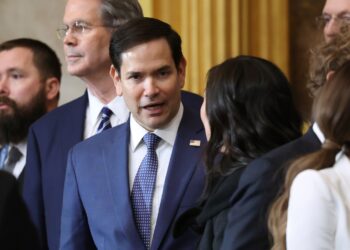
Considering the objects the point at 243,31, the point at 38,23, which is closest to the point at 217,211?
the point at 243,31

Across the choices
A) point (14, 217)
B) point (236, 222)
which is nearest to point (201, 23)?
point (236, 222)

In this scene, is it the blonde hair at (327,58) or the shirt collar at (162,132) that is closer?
the blonde hair at (327,58)

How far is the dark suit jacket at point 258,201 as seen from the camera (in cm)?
279

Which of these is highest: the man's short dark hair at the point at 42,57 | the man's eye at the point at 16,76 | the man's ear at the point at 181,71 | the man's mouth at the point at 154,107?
the man's ear at the point at 181,71

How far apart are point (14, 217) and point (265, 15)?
2934 mm

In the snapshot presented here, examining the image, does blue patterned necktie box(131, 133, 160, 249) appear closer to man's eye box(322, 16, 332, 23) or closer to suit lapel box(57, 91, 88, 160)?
suit lapel box(57, 91, 88, 160)

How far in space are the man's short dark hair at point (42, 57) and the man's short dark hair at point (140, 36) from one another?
5.45 ft

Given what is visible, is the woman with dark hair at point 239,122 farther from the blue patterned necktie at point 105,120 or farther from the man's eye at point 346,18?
the blue patterned necktie at point 105,120

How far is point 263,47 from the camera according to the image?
488cm

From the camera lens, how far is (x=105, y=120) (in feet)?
13.4

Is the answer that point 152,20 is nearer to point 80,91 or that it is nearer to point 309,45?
point 309,45

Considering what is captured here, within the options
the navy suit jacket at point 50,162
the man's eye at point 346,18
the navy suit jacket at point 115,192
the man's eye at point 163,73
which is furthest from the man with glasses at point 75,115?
the man's eye at point 346,18

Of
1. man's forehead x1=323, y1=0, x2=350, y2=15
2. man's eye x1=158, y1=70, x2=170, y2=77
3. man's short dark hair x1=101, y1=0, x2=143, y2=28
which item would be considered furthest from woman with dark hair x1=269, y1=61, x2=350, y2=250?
man's short dark hair x1=101, y1=0, x2=143, y2=28

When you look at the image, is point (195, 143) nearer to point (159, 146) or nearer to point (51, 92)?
point (159, 146)
